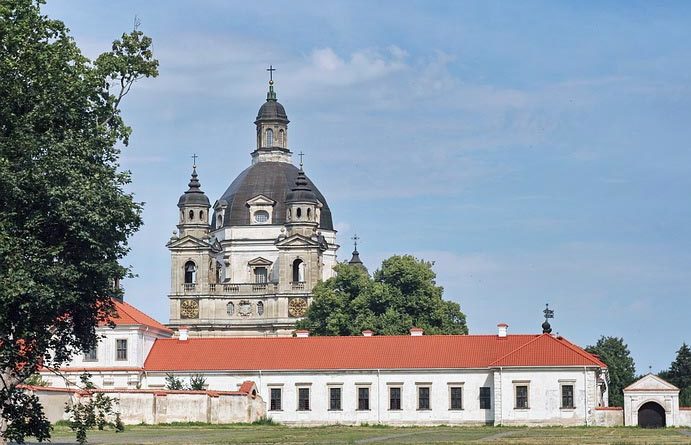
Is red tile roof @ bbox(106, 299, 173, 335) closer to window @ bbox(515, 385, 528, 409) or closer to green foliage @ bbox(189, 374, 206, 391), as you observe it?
green foliage @ bbox(189, 374, 206, 391)

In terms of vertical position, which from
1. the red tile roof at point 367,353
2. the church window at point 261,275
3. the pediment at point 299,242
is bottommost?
the red tile roof at point 367,353

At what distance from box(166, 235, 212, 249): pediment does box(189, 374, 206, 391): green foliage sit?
48011mm

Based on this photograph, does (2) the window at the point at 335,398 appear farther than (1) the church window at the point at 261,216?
No

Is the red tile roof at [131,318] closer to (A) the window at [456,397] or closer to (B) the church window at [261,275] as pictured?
(A) the window at [456,397]

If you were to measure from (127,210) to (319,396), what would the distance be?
36001 millimetres

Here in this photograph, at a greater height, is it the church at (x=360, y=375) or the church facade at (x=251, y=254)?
the church facade at (x=251, y=254)

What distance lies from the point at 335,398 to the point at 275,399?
9.18ft

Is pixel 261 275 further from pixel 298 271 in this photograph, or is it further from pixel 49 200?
pixel 49 200

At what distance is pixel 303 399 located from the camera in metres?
67.0

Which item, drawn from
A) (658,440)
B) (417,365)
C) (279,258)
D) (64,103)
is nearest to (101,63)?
(64,103)

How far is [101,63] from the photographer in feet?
109

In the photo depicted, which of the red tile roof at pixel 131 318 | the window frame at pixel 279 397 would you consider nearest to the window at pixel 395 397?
the window frame at pixel 279 397

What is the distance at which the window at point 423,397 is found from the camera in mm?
66062

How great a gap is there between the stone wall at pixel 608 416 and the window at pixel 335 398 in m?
11.7
